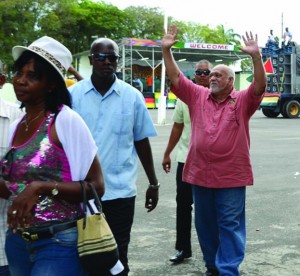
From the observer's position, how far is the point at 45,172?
2.32 m

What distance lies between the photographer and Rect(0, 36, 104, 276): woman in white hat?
90.4 inches

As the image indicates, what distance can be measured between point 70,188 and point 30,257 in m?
0.36

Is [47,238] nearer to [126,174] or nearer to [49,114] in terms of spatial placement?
[49,114]

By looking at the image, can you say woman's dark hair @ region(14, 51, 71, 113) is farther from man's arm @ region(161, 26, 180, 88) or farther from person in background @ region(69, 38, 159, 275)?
man's arm @ region(161, 26, 180, 88)

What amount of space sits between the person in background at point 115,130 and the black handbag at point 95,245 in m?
1.38

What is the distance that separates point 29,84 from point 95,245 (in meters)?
0.75

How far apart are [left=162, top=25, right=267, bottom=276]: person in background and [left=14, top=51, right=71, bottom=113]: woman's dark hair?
6.64 feet

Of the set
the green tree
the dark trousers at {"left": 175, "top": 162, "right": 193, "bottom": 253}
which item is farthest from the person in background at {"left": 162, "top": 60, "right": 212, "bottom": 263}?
the green tree

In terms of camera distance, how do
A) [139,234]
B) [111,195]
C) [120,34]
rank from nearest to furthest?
[111,195] → [139,234] → [120,34]

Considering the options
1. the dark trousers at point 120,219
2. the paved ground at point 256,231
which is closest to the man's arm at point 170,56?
the dark trousers at point 120,219

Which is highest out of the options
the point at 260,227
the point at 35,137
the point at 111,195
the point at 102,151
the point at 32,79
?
the point at 32,79

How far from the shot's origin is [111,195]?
3686 mm

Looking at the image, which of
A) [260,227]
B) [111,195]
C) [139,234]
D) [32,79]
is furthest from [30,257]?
[260,227]

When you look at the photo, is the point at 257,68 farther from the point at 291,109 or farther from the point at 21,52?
the point at 291,109
